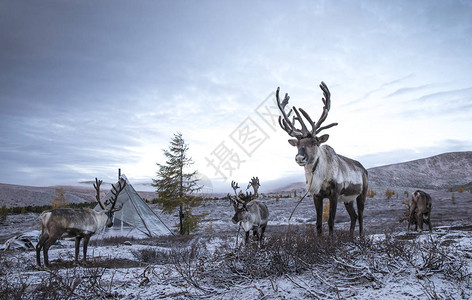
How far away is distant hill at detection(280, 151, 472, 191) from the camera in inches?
1145

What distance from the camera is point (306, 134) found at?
15.4ft

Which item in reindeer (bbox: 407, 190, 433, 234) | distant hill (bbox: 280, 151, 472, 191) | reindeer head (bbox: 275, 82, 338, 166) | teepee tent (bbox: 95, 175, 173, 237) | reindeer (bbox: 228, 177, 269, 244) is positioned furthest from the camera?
distant hill (bbox: 280, 151, 472, 191)

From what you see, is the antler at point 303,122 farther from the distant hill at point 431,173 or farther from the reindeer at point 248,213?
the distant hill at point 431,173

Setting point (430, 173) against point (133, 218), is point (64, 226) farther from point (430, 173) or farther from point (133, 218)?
point (430, 173)

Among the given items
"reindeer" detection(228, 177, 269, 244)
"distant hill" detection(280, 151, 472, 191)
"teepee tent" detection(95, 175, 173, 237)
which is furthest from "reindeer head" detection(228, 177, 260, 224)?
"distant hill" detection(280, 151, 472, 191)

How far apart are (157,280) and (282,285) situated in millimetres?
1803

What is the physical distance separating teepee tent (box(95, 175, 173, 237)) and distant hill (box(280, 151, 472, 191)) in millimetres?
23158

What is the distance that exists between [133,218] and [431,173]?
2980 cm

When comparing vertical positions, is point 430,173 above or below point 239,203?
above

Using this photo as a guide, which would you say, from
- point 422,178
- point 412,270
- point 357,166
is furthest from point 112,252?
point 422,178

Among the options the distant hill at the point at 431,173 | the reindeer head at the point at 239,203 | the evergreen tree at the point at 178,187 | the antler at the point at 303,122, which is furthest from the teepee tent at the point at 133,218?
the distant hill at the point at 431,173

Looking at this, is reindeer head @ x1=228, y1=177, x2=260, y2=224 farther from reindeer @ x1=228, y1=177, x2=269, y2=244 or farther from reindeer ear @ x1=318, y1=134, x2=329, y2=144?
reindeer ear @ x1=318, y1=134, x2=329, y2=144

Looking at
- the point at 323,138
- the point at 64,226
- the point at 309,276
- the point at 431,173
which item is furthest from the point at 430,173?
the point at 64,226

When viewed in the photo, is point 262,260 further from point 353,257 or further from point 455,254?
point 455,254
